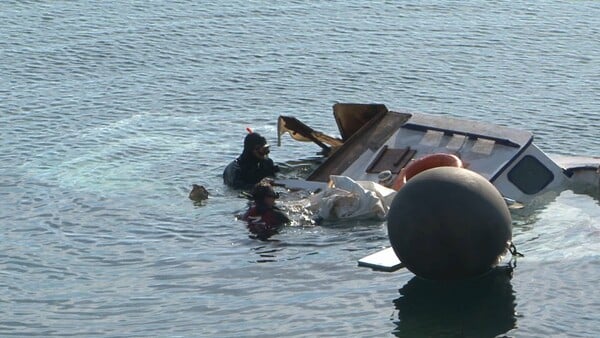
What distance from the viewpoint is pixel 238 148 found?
2966 centimetres

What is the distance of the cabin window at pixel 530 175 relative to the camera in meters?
24.9

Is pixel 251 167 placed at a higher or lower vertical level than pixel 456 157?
lower

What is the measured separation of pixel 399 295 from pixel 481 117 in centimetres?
1187

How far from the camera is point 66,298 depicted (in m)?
20.9

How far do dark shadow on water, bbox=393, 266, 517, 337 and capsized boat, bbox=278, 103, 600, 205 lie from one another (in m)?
3.78

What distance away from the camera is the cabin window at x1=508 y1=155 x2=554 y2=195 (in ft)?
81.6

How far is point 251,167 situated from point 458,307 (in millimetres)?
7030

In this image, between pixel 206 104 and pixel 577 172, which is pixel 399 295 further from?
pixel 206 104

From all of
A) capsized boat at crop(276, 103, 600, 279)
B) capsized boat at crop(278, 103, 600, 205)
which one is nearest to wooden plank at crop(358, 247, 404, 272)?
capsized boat at crop(276, 103, 600, 279)

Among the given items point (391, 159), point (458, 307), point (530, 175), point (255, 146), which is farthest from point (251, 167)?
point (458, 307)

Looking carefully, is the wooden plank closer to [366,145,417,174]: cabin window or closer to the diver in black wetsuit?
[366,145,417,174]: cabin window

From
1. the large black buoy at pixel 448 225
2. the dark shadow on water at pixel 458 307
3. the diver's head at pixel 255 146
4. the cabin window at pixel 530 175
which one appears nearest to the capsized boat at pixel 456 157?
the cabin window at pixel 530 175

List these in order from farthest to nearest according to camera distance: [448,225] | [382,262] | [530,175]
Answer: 1. [530,175]
2. [382,262]
3. [448,225]

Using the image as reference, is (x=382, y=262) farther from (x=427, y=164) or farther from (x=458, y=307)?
(x=427, y=164)
